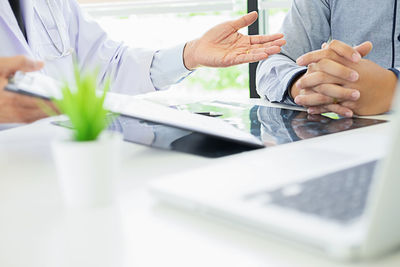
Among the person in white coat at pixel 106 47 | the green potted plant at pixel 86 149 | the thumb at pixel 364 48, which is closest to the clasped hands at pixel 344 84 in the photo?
the thumb at pixel 364 48

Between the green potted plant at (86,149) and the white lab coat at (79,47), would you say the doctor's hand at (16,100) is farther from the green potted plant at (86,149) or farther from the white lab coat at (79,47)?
the white lab coat at (79,47)

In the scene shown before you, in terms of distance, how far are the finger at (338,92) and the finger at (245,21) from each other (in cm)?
29

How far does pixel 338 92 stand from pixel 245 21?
36 centimetres

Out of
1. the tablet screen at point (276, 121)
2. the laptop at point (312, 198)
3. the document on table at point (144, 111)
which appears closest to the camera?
the laptop at point (312, 198)

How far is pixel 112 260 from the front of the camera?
43 cm

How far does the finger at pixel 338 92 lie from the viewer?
1.08 meters

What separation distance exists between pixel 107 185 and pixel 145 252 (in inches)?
5.4

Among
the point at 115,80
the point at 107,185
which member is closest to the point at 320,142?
the point at 107,185

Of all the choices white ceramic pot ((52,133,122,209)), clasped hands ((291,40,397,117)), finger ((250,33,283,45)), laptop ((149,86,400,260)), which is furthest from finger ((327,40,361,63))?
white ceramic pot ((52,133,122,209))

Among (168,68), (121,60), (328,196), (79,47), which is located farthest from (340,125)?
(79,47)

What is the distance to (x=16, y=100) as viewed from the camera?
82 centimetres

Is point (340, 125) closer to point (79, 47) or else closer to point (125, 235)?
point (125, 235)

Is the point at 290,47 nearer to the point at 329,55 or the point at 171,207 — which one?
the point at 329,55

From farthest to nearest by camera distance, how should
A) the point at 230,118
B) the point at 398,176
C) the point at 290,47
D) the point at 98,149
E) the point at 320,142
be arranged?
the point at 290,47 < the point at 230,118 < the point at 320,142 < the point at 98,149 < the point at 398,176
